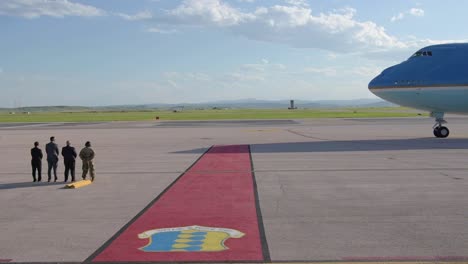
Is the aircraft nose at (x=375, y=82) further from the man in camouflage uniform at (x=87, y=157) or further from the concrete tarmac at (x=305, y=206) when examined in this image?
the man in camouflage uniform at (x=87, y=157)

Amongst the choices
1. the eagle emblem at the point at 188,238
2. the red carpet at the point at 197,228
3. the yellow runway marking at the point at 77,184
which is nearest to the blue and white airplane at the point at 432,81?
the red carpet at the point at 197,228

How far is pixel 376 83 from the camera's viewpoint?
109 feet

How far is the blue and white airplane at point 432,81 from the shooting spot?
30891 millimetres

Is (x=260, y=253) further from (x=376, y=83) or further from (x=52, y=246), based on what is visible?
(x=376, y=83)

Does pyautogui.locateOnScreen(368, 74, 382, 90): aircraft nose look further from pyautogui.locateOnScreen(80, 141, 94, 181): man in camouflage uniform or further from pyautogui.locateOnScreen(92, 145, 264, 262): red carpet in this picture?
pyautogui.locateOnScreen(80, 141, 94, 181): man in camouflage uniform

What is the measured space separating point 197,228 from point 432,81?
85.8 feet

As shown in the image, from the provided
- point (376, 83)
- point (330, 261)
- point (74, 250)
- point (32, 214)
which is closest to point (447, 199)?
point (330, 261)

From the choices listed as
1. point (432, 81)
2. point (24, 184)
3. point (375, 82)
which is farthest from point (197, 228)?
point (375, 82)

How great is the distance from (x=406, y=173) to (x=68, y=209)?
1159 centimetres

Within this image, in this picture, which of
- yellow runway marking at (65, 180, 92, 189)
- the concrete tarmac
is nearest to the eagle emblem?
the concrete tarmac

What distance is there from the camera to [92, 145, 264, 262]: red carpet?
801cm

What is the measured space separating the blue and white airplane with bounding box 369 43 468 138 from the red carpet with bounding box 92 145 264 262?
1975 centimetres

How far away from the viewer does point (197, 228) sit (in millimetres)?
9680

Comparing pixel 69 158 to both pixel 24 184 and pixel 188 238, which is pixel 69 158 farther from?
pixel 188 238
